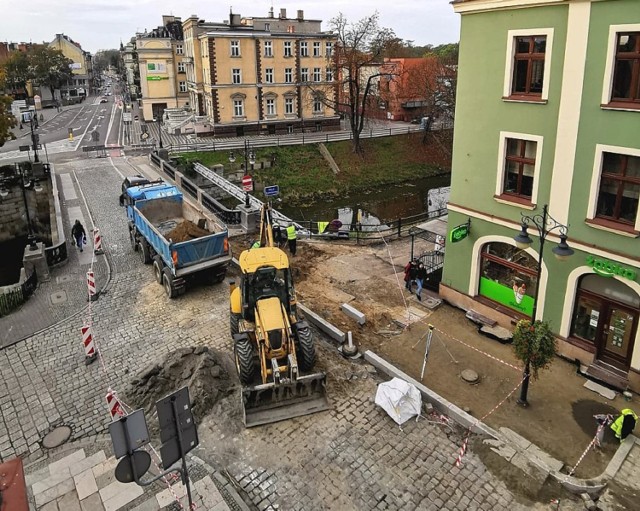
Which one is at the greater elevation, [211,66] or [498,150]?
[211,66]

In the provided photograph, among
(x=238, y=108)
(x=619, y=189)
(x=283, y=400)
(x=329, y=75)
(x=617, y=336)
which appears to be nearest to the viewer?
(x=283, y=400)

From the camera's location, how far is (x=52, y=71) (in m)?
87.4

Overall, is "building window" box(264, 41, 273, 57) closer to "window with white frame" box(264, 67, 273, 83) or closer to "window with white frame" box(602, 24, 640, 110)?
"window with white frame" box(264, 67, 273, 83)

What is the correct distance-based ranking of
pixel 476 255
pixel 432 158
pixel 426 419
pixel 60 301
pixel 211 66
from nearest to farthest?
1. pixel 426 419
2. pixel 476 255
3. pixel 60 301
4. pixel 211 66
5. pixel 432 158

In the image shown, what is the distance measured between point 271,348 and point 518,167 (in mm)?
8768

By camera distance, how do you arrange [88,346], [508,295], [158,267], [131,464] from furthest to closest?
1. [158,267]
2. [508,295]
3. [88,346]
4. [131,464]

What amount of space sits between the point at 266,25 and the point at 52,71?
52.7 m

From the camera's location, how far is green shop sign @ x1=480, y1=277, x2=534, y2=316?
599 inches

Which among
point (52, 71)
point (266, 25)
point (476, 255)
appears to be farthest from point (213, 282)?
point (52, 71)

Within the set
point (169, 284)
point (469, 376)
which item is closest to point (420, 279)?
point (469, 376)

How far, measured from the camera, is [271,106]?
5216 cm

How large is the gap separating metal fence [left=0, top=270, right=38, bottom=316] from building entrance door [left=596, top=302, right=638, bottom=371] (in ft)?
58.8

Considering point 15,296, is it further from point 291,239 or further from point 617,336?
point 617,336

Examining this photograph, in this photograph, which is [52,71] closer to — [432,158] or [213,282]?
[432,158]
